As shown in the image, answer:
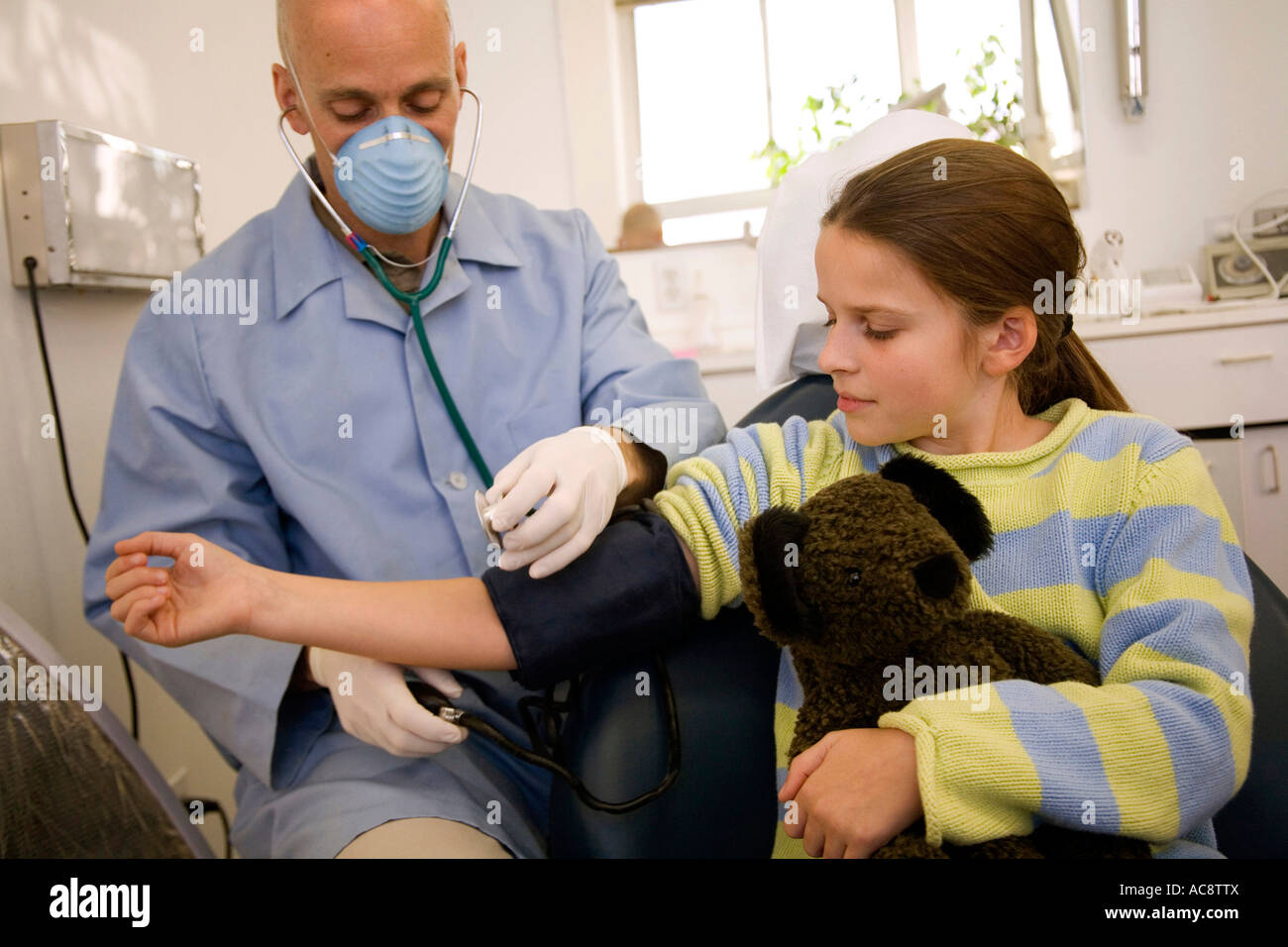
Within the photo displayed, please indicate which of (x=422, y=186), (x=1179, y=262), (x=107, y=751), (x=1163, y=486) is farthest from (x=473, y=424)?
(x=1179, y=262)

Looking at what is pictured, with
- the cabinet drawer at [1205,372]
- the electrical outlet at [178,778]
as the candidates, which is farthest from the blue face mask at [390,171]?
the cabinet drawer at [1205,372]

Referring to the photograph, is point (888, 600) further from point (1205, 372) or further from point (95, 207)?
point (1205, 372)

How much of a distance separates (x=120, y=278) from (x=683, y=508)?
884 millimetres

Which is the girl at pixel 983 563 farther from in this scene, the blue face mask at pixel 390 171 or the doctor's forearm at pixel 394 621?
the blue face mask at pixel 390 171

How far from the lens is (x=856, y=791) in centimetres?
67

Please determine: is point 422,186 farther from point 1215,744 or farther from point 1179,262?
point 1179,262

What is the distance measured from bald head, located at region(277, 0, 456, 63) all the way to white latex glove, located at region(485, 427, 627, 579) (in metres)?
0.51

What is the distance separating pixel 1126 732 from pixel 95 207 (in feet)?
4.18

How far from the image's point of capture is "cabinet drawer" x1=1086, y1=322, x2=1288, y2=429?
1.85 meters

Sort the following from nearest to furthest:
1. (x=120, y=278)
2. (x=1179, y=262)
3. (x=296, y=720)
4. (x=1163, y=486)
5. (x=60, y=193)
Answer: (x=1163, y=486) < (x=296, y=720) < (x=60, y=193) < (x=120, y=278) < (x=1179, y=262)

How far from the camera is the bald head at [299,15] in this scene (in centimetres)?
101

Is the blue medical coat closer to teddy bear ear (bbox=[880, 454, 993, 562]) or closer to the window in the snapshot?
teddy bear ear (bbox=[880, 454, 993, 562])

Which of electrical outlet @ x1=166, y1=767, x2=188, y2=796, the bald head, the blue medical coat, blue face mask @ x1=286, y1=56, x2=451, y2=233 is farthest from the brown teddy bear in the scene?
electrical outlet @ x1=166, y1=767, x2=188, y2=796

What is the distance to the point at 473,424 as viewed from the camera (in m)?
1.09
